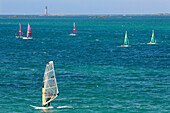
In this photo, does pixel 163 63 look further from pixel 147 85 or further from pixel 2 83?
pixel 2 83

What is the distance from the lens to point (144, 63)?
105 metres

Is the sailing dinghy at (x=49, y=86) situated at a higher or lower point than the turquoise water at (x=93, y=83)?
higher

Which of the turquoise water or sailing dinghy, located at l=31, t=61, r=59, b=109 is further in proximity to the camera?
the turquoise water

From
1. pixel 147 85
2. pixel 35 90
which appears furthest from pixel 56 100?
pixel 147 85

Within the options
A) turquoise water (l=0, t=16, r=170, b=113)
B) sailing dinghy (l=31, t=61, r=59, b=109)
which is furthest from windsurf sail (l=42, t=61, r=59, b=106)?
turquoise water (l=0, t=16, r=170, b=113)

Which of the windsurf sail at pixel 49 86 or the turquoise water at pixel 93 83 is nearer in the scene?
the windsurf sail at pixel 49 86

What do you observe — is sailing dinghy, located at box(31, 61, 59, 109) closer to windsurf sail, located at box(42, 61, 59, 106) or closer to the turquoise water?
windsurf sail, located at box(42, 61, 59, 106)

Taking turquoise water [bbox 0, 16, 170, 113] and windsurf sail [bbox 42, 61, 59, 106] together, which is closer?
windsurf sail [bbox 42, 61, 59, 106]

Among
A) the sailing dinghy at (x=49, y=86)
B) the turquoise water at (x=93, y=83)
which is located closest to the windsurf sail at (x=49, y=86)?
the sailing dinghy at (x=49, y=86)

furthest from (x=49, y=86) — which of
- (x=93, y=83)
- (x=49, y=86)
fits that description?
(x=93, y=83)

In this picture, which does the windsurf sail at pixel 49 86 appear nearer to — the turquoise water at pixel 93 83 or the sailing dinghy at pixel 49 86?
the sailing dinghy at pixel 49 86

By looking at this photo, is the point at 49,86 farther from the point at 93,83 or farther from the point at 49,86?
the point at 93,83

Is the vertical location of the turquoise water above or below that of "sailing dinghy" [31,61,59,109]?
below

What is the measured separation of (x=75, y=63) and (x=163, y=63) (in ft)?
71.5
